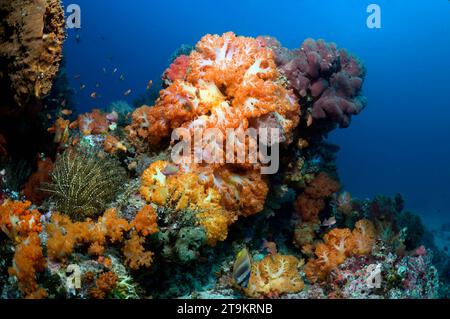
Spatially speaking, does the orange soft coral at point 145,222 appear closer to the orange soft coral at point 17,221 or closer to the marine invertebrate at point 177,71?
the orange soft coral at point 17,221

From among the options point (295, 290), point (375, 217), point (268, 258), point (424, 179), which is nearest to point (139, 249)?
point (268, 258)

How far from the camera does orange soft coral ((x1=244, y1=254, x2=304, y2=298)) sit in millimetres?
4984

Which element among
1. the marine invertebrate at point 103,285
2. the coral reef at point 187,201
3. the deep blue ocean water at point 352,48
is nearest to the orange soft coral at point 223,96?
the coral reef at point 187,201

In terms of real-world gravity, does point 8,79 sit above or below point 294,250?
above

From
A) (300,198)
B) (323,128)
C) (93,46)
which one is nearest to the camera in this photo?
(323,128)

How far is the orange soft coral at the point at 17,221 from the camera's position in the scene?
394cm

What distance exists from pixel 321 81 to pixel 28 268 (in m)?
6.33

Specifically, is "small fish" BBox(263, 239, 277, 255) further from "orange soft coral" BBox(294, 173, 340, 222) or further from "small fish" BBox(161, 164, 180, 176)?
"small fish" BBox(161, 164, 180, 176)

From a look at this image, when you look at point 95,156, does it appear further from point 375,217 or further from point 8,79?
point 375,217

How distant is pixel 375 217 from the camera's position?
26.8ft

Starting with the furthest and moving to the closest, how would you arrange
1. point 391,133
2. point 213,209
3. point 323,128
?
point 391,133
point 323,128
point 213,209

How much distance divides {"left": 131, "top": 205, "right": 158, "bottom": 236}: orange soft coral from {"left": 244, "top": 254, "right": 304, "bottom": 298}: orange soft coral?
1.82 metres

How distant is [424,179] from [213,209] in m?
70.6

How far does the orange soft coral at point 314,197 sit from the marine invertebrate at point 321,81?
147 centimetres
